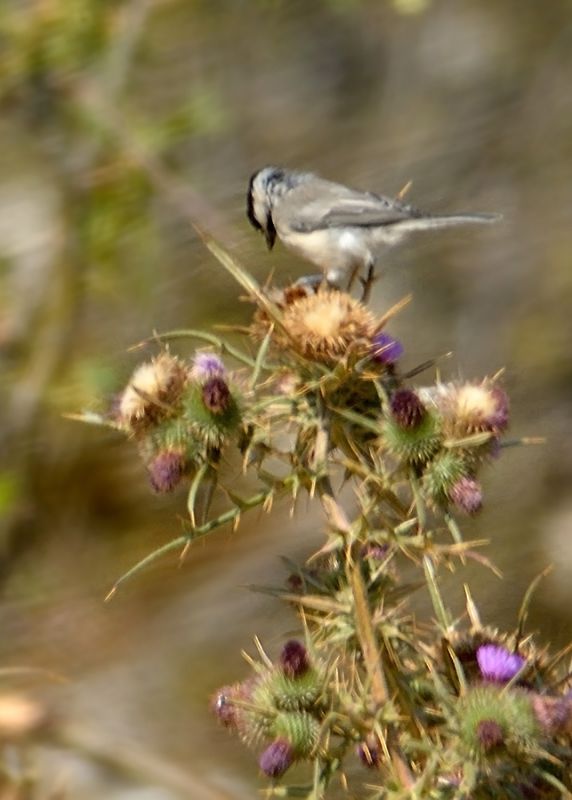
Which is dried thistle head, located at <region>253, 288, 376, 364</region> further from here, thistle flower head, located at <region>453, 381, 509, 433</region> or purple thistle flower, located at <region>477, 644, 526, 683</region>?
purple thistle flower, located at <region>477, 644, 526, 683</region>

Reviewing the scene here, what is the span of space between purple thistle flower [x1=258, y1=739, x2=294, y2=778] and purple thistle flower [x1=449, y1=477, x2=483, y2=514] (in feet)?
1.18

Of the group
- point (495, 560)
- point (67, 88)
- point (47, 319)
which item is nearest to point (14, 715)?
point (47, 319)

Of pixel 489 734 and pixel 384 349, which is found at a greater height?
pixel 384 349

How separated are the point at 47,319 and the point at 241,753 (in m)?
1.37

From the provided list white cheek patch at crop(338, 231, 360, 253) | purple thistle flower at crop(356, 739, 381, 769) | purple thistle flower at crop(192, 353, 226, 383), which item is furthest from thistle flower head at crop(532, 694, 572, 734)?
white cheek patch at crop(338, 231, 360, 253)

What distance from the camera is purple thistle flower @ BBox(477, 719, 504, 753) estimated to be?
1440 millimetres

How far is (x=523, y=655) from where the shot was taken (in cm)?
169

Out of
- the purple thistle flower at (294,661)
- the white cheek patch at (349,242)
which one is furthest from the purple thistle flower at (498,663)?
the white cheek patch at (349,242)

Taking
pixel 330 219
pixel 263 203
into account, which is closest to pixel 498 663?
pixel 330 219

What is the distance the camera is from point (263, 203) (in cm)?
A: 285

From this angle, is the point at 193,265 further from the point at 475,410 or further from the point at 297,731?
the point at 297,731

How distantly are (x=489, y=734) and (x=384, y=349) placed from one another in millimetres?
482

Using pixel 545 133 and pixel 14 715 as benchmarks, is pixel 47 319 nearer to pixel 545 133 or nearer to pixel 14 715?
pixel 14 715

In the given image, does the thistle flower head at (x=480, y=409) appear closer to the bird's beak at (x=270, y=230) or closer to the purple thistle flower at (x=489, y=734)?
the purple thistle flower at (x=489, y=734)
